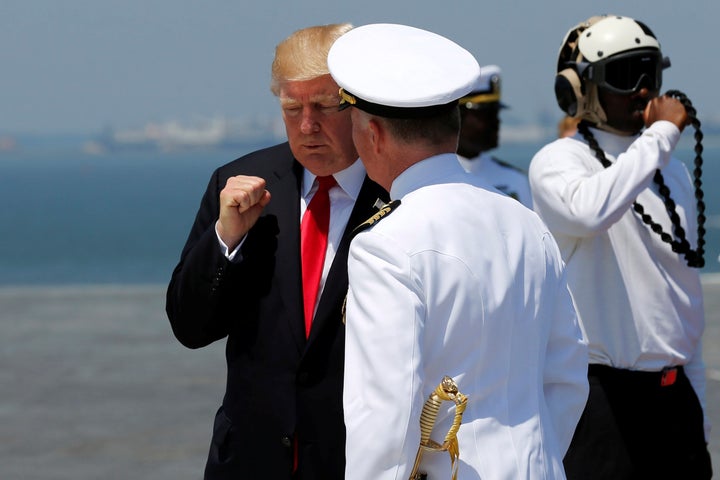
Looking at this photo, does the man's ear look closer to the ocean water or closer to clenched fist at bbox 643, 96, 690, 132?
clenched fist at bbox 643, 96, 690, 132

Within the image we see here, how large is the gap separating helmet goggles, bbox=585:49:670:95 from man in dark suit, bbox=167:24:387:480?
113 centimetres

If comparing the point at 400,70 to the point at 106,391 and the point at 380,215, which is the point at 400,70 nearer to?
the point at 380,215

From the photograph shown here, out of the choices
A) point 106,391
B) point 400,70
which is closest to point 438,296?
point 400,70

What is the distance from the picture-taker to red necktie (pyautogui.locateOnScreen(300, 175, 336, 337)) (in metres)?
3.48

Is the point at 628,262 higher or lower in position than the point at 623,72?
lower

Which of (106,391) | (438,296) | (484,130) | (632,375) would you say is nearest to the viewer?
(438,296)

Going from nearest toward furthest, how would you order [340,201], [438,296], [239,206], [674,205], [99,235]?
[438,296] → [239,206] → [340,201] → [674,205] → [99,235]

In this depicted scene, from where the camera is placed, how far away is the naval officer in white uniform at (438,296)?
2646 millimetres

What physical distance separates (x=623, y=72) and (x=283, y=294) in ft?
5.10

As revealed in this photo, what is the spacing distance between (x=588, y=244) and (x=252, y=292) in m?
1.24

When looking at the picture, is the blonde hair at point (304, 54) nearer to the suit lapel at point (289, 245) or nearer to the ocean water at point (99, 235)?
the suit lapel at point (289, 245)

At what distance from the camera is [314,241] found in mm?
3547

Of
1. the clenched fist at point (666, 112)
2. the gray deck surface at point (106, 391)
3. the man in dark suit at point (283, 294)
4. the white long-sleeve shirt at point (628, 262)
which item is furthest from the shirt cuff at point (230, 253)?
the gray deck surface at point (106, 391)

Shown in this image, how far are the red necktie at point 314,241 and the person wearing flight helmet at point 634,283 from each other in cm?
95
